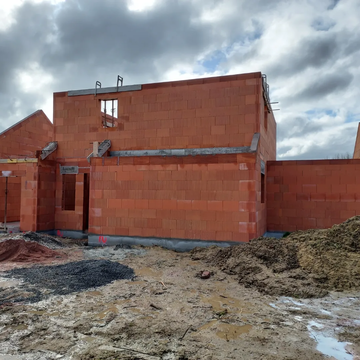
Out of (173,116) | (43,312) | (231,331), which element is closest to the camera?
(231,331)

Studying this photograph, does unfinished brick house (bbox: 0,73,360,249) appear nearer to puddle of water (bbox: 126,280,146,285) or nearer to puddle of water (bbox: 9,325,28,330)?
puddle of water (bbox: 126,280,146,285)

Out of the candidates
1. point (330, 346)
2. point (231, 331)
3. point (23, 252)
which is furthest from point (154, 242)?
point (330, 346)

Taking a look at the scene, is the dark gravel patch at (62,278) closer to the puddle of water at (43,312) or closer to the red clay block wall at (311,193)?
the puddle of water at (43,312)

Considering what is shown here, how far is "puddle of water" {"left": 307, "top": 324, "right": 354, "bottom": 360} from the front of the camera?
385 cm

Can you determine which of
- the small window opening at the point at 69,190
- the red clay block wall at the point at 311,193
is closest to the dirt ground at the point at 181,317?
the red clay block wall at the point at 311,193

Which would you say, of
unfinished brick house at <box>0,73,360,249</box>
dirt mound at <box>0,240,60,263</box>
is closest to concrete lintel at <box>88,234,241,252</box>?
unfinished brick house at <box>0,73,360,249</box>

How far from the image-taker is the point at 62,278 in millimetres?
7109

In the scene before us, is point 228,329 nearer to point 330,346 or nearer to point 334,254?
point 330,346

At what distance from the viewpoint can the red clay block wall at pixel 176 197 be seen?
9875 millimetres

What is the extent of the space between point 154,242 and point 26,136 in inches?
436

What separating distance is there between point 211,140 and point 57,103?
7.17 m

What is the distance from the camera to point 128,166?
11219 mm

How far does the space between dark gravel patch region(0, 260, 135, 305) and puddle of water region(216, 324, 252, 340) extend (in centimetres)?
323

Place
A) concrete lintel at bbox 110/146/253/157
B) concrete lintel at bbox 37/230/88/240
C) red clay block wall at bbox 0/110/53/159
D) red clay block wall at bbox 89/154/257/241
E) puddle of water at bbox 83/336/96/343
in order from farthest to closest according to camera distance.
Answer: red clay block wall at bbox 0/110/53/159, concrete lintel at bbox 37/230/88/240, concrete lintel at bbox 110/146/253/157, red clay block wall at bbox 89/154/257/241, puddle of water at bbox 83/336/96/343
